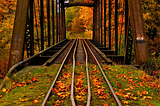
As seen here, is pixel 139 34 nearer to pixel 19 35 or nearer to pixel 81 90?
pixel 81 90

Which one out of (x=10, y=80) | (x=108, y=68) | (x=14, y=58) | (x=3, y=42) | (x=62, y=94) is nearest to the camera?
(x=62, y=94)

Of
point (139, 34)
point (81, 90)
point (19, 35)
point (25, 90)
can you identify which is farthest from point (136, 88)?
point (19, 35)

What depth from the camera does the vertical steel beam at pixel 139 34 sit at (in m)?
6.93

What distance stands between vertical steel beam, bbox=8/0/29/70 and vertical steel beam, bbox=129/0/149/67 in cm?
433

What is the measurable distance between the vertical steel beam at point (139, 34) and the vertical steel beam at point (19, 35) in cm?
433

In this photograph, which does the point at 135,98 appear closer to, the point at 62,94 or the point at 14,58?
the point at 62,94

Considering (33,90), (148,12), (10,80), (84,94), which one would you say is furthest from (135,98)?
(148,12)

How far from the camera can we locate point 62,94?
15.0 ft

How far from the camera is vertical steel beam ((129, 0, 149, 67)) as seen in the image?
6.93 metres

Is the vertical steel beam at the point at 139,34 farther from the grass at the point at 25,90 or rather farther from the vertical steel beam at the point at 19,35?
the vertical steel beam at the point at 19,35

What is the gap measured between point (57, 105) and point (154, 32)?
12.4 metres

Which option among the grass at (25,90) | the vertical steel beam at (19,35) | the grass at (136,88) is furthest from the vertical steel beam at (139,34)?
the vertical steel beam at (19,35)

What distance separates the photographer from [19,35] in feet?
22.5

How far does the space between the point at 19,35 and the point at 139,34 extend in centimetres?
474
